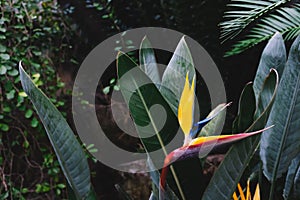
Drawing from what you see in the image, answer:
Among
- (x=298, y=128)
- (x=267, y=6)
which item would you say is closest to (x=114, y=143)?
(x=267, y=6)

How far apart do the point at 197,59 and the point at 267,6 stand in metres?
0.47

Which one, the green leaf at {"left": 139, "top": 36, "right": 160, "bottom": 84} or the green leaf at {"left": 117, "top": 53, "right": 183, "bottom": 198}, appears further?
the green leaf at {"left": 139, "top": 36, "right": 160, "bottom": 84}

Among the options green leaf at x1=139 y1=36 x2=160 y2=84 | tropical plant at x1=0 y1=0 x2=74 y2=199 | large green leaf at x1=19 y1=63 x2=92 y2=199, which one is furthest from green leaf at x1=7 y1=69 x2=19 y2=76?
large green leaf at x1=19 y1=63 x2=92 y2=199

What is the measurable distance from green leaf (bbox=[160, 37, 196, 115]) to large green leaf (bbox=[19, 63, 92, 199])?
24 cm

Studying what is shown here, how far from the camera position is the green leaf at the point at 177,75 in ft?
2.61

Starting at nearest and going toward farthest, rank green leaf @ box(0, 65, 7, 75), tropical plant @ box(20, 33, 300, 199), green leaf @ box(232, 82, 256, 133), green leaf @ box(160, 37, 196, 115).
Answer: tropical plant @ box(20, 33, 300, 199)
green leaf @ box(232, 82, 256, 133)
green leaf @ box(160, 37, 196, 115)
green leaf @ box(0, 65, 7, 75)

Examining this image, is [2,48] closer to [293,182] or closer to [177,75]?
[177,75]

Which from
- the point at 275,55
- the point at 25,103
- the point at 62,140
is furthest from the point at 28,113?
the point at 275,55

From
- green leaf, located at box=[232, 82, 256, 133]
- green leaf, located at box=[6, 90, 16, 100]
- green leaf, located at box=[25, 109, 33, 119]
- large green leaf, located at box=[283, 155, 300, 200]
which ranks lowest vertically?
green leaf, located at box=[25, 109, 33, 119]

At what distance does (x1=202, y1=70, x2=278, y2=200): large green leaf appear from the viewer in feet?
1.88

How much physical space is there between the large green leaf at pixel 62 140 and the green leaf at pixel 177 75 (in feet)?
0.78

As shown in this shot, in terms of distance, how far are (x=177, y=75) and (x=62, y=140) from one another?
0.30 meters

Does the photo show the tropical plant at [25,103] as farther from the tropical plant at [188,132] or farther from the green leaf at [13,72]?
the tropical plant at [188,132]

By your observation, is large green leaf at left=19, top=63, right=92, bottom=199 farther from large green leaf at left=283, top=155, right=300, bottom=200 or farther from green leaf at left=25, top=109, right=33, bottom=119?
green leaf at left=25, top=109, right=33, bottom=119
